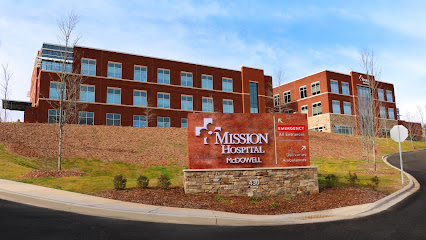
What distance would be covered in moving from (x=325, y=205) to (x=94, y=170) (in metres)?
17.5

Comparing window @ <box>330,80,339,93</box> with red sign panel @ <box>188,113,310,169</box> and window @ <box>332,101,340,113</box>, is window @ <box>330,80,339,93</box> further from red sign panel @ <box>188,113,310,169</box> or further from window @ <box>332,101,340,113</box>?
red sign panel @ <box>188,113,310,169</box>

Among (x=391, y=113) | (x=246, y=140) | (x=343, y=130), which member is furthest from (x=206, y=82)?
(x=391, y=113)

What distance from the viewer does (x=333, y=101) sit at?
62281 mm

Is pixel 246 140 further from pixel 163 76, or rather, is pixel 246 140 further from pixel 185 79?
pixel 185 79

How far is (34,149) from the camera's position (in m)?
26.3

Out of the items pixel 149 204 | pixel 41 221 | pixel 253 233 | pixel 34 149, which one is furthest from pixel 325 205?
pixel 34 149

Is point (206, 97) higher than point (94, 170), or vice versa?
point (206, 97)

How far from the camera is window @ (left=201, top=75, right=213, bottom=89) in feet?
175

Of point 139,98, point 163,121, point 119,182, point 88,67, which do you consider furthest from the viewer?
point 163,121

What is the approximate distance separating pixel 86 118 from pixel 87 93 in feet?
11.6

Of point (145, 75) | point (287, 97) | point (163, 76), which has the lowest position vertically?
point (145, 75)

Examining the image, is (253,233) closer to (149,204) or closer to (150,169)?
(149,204)

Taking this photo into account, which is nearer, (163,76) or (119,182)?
(119,182)

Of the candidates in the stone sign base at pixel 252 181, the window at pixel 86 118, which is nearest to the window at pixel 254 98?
the window at pixel 86 118
